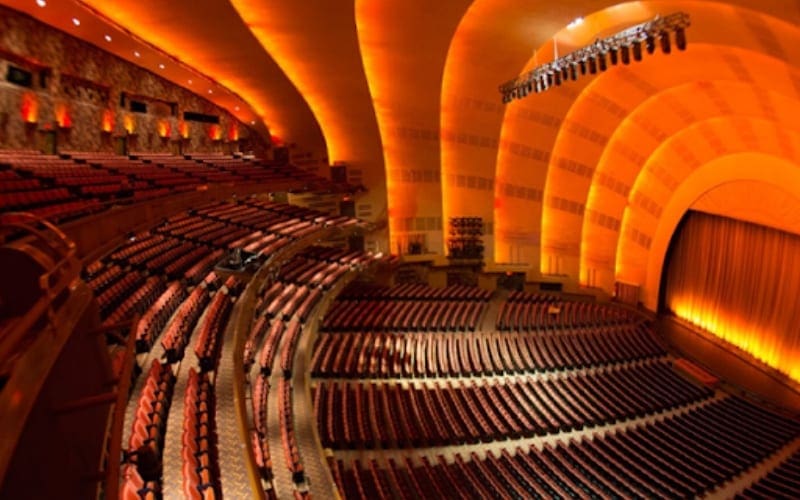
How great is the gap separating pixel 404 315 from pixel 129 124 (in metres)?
7.16

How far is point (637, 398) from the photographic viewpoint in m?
10.4

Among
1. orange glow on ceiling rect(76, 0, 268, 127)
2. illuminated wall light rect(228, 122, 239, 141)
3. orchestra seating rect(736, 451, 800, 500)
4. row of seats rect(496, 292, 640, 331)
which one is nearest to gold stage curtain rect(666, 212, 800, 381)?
row of seats rect(496, 292, 640, 331)

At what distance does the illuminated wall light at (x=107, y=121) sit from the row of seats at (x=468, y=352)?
5.72 metres

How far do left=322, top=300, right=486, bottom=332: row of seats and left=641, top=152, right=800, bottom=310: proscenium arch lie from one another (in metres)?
5.81

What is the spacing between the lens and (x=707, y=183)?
1435 cm

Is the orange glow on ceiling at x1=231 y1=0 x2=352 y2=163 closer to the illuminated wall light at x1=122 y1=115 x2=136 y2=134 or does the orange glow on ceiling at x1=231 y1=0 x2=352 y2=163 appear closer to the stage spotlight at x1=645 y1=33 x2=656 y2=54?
the illuminated wall light at x1=122 y1=115 x2=136 y2=134

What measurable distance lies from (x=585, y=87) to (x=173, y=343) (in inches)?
539

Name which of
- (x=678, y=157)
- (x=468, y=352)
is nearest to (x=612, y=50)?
(x=468, y=352)

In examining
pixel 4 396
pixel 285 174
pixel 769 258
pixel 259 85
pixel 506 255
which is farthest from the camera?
pixel 506 255

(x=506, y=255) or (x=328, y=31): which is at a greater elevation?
(x=328, y=31)

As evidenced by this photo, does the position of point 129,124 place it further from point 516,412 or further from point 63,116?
point 516,412

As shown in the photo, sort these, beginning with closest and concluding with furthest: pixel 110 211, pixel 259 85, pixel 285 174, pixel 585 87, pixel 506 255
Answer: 1. pixel 110 211
2. pixel 259 85
3. pixel 285 174
4. pixel 585 87
5. pixel 506 255

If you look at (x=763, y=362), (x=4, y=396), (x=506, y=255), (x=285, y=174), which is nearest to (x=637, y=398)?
(x=763, y=362)

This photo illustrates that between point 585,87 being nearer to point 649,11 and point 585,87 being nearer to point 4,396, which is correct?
point 649,11
